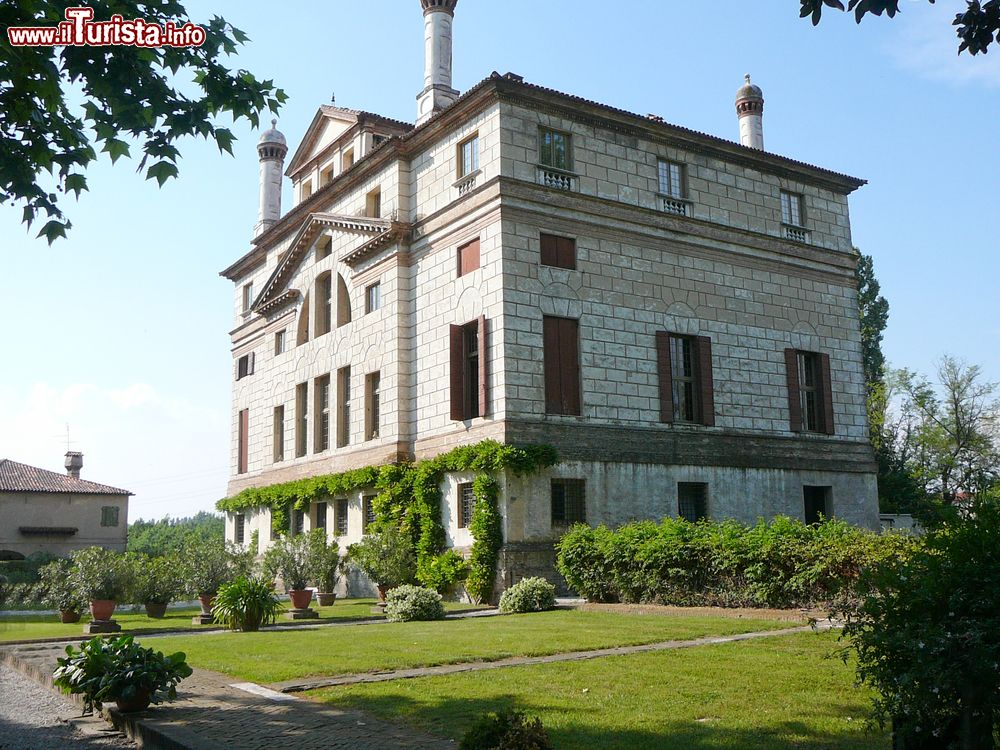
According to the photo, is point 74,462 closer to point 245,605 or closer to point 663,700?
point 245,605

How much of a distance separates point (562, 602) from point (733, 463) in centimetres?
873

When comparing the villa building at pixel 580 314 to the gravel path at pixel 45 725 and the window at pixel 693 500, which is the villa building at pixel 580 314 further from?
the gravel path at pixel 45 725

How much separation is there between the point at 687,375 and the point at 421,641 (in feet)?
52.7

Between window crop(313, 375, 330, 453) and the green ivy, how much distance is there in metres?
1.50

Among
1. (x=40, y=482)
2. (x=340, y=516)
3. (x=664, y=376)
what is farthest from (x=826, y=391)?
(x=40, y=482)

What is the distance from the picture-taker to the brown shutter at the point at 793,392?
31.0m

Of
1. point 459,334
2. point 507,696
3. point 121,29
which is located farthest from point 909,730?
point 459,334

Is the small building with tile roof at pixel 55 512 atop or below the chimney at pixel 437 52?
below

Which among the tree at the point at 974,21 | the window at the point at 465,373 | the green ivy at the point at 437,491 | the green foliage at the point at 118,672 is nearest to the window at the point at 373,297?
the window at the point at 465,373

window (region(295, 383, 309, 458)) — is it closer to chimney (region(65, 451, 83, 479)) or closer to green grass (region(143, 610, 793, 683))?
green grass (region(143, 610, 793, 683))

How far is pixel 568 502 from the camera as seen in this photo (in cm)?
2648

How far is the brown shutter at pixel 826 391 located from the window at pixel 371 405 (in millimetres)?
15137

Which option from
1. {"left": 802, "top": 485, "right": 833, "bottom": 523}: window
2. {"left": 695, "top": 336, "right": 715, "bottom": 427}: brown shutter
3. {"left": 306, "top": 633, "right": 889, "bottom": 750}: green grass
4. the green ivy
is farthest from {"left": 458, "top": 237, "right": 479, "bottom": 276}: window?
{"left": 306, "top": 633, "right": 889, "bottom": 750}: green grass

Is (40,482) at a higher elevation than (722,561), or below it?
higher
